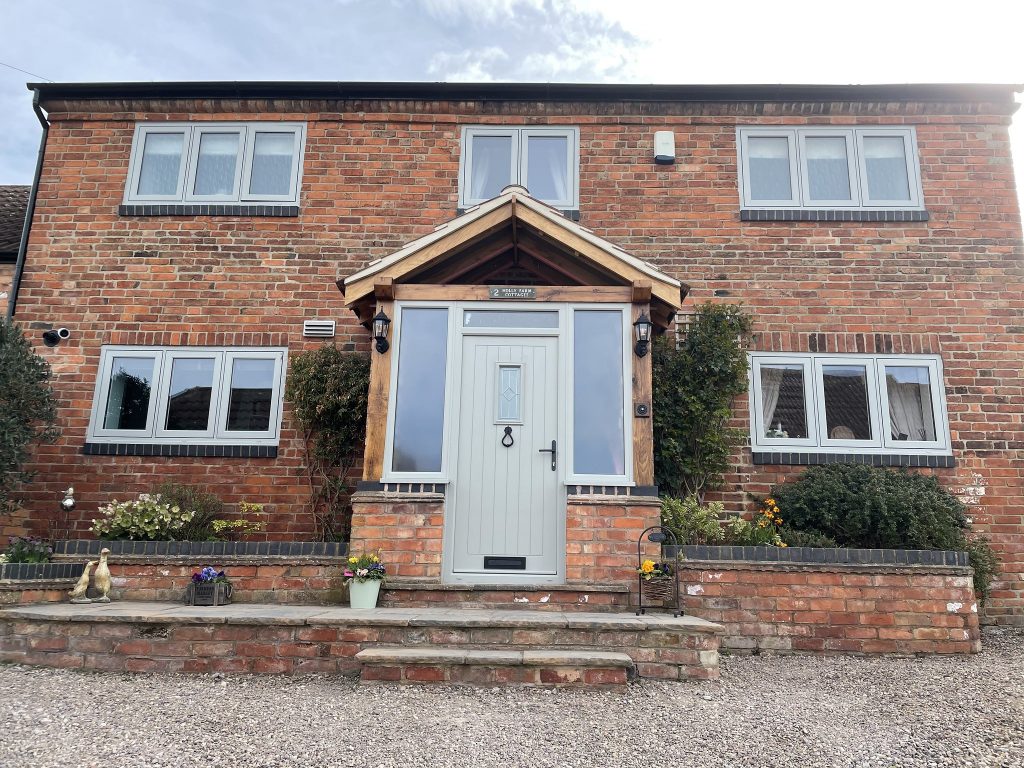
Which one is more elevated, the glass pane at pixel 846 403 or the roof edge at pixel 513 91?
the roof edge at pixel 513 91

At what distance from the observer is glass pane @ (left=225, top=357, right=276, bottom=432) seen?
8.80 m

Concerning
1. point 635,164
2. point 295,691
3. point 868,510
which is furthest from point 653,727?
point 635,164

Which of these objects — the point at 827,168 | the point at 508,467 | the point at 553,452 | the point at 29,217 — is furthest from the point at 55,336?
the point at 827,168

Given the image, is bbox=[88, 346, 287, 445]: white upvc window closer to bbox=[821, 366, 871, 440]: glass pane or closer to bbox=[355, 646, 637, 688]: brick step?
bbox=[355, 646, 637, 688]: brick step

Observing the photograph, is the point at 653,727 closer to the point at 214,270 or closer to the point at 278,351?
the point at 278,351

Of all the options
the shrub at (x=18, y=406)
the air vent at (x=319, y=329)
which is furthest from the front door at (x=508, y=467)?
the shrub at (x=18, y=406)

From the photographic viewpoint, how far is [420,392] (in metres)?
7.15

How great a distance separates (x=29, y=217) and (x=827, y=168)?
10.4 meters

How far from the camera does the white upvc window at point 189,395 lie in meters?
8.77

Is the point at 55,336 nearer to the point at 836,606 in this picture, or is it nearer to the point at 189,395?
the point at 189,395

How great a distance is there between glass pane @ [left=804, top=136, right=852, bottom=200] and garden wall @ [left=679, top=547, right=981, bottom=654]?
15.8 ft

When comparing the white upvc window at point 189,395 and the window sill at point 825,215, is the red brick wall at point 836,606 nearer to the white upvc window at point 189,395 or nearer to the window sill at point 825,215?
the window sill at point 825,215

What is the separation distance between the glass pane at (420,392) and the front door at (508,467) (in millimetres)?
233

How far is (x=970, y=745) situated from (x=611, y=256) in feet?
15.7
